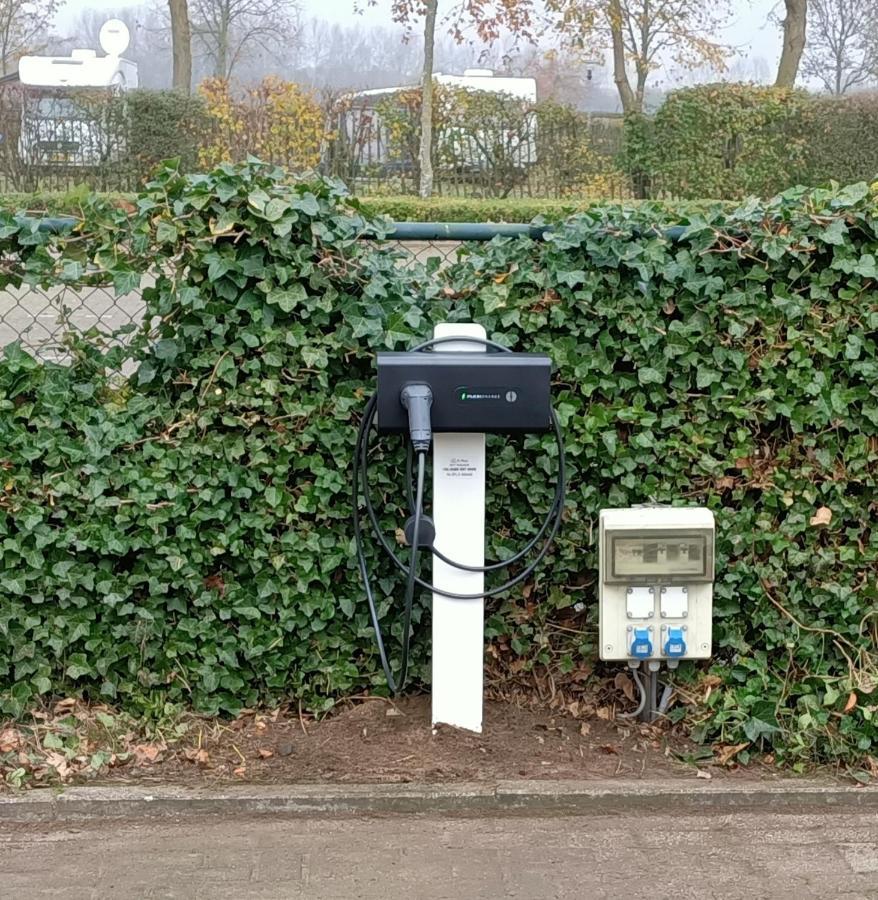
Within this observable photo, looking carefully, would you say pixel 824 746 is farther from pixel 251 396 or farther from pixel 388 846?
pixel 251 396

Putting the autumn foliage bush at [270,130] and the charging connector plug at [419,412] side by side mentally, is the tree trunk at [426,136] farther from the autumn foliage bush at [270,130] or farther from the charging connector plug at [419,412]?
the charging connector plug at [419,412]

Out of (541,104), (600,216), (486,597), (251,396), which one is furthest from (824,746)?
(541,104)

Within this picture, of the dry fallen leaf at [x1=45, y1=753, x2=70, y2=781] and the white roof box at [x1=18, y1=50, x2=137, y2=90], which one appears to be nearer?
the dry fallen leaf at [x1=45, y1=753, x2=70, y2=781]

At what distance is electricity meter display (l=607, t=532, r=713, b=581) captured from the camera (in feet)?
12.8

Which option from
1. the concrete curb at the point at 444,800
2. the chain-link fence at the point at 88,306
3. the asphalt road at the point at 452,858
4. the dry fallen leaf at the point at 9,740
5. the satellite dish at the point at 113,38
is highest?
the satellite dish at the point at 113,38

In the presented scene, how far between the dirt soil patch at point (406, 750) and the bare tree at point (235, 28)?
38044 millimetres

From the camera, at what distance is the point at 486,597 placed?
404 cm

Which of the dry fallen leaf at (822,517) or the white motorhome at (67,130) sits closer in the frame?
the dry fallen leaf at (822,517)

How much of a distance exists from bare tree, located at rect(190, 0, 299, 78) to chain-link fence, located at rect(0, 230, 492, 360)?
3702 centimetres

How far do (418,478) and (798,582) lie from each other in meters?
1.41

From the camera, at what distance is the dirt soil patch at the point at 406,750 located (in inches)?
151

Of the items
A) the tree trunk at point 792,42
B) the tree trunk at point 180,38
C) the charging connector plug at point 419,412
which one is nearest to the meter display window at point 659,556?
the charging connector plug at point 419,412

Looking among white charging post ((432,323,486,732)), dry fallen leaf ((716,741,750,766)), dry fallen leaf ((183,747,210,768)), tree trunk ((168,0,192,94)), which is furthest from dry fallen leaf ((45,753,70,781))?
tree trunk ((168,0,192,94))

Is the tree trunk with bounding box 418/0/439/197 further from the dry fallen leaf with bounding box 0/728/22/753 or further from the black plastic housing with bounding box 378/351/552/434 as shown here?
the dry fallen leaf with bounding box 0/728/22/753
